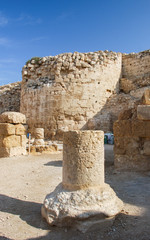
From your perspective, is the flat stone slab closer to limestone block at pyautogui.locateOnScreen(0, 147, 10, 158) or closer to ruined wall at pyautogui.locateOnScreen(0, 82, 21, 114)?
limestone block at pyautogui.locateOnScreen(0, 147, 10, 158)

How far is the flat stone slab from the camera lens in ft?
8.78

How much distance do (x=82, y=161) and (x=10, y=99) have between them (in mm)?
18187

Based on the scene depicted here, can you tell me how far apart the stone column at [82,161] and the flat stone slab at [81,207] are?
12 centimetres

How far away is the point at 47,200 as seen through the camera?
3021 millimetres

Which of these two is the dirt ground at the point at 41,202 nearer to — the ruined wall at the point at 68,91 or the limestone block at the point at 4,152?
the limestone block at the point at 4,152

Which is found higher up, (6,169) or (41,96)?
(41,96)

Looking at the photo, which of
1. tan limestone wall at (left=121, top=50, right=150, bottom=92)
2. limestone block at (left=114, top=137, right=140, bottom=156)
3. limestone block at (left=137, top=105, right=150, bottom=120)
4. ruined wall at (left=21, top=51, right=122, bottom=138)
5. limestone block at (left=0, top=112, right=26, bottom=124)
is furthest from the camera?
tan limestone wall at (left=121, top=50, right=150, bottom=92)

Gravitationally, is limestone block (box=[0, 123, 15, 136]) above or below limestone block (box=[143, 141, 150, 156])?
above

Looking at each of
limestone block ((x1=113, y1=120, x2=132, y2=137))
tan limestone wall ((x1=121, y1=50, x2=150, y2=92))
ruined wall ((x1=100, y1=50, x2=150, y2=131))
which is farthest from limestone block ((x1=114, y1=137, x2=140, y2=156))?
tan limestone wall ((x1=121, y1=50, x2=150, y2=92))

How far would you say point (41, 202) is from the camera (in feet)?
11.7

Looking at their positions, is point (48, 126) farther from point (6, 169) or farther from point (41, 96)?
point (6, 169)

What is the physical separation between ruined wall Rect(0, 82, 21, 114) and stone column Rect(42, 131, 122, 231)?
16.8m

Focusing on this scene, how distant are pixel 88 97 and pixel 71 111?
149cm

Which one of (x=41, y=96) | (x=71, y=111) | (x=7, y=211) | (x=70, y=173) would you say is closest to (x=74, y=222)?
(x=70, y=173)
